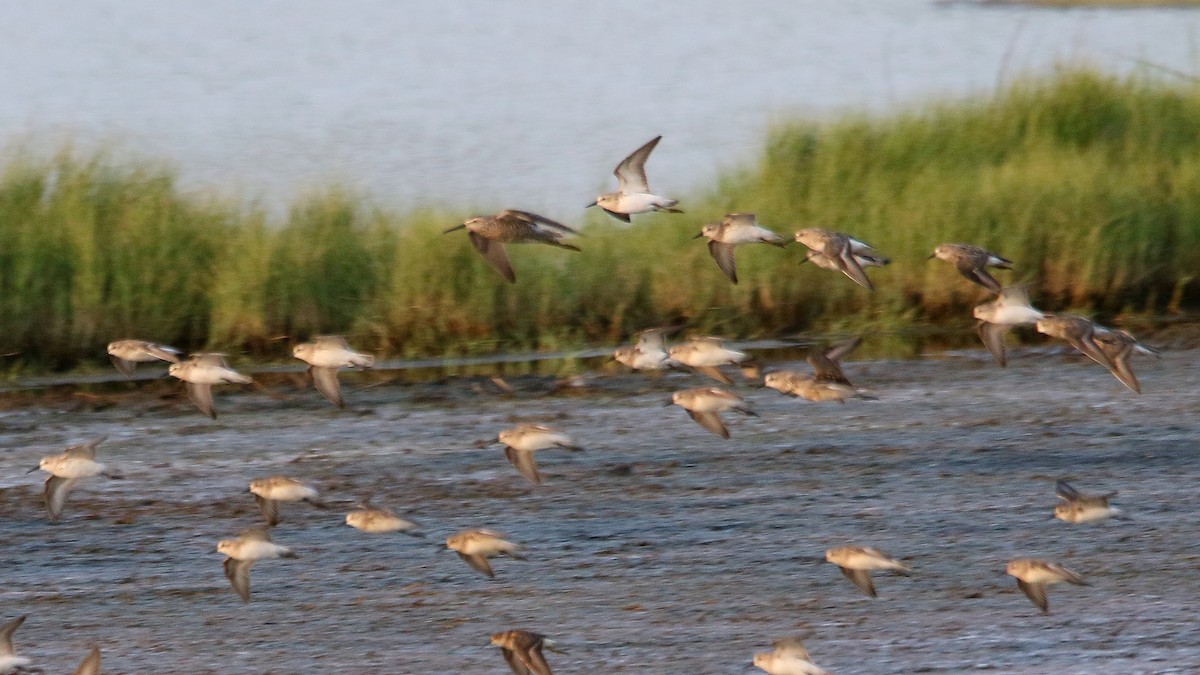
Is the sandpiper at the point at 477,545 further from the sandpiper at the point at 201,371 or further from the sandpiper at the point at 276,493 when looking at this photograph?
the sandpiper at the point at 201,371

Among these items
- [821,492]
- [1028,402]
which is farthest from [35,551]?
[1028,402]

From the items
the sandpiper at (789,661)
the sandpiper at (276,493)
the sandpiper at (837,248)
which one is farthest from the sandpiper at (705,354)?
the sandpiper at (789,661)

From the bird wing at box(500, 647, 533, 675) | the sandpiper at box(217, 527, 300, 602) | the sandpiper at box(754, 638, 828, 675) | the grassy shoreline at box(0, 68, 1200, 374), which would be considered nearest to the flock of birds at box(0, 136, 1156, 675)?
the sandpiper at box(217, 527, 300, 602)

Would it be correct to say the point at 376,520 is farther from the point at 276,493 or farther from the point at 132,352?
the point at 132,352

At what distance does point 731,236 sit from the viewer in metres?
8.87

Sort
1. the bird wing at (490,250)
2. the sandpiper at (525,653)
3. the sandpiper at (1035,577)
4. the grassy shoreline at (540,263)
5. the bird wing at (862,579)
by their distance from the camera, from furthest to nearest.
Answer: the grassy shoreline at (540,263) → the bird wing at (490,250) → the bird wing at (862,579) → the sandpiper at (1035,577) → the sandpiper at (525,653)

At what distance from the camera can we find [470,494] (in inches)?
396

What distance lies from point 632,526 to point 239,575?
7.60 ft

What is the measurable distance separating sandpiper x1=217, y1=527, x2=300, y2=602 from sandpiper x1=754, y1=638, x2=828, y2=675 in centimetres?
218

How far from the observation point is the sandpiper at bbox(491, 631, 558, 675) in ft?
20.1

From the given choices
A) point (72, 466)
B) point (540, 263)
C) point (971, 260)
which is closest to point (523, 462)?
point (72, 466)

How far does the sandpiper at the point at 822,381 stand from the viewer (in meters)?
8.76

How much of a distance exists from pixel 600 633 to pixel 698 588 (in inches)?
30.6

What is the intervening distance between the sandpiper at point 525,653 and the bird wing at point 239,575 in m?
1.67
